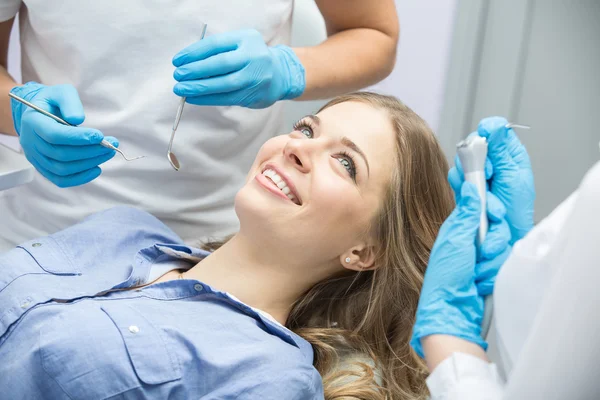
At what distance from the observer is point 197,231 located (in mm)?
1748

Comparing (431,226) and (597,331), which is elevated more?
(597,331)

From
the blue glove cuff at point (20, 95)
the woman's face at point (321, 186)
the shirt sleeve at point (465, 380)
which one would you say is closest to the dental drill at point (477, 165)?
the shirt sleeve at point (465, 380)

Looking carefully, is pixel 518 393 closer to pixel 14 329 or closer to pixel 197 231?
pixel 14 329

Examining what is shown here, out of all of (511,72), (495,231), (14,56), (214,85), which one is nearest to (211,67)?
(214,85)

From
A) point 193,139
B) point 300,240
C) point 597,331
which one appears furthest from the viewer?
point 193,139

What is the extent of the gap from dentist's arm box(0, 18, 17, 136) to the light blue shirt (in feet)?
1.25

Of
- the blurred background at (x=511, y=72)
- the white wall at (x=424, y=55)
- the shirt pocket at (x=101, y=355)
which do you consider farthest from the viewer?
the white wall at (x=424, y=55)

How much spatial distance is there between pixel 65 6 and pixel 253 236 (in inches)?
26.9

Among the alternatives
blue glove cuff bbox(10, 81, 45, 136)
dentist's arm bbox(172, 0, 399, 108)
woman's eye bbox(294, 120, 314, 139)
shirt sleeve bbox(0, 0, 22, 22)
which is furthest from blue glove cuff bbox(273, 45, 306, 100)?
shirt sleeve bbox(0, 0, 22, 22)

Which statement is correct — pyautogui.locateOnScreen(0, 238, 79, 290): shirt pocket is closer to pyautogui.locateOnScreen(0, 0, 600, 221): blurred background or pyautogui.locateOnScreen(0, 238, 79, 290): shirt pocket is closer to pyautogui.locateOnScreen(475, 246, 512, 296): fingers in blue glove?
pyautogui.locateOnScreen(475, 246, 512, 296): fingers in blue glove

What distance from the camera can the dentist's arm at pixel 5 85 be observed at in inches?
63.6

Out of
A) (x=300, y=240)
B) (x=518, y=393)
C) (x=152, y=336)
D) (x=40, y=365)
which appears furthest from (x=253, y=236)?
(x=518, y=393)

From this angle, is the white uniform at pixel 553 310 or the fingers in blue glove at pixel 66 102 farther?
the fingers in blue glove at pixel 66 102

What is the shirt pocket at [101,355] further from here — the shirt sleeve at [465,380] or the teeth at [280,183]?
the shirt sleeve at [465,380]
